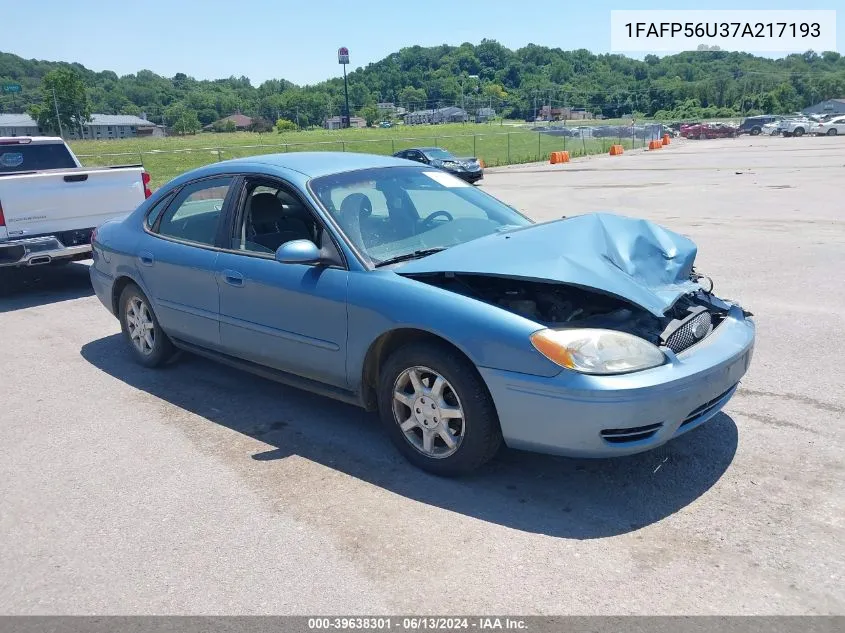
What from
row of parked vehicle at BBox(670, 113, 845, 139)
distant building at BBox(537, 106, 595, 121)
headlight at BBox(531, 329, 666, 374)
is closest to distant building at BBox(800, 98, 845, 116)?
row of parked vehicle at BBox(670, 113, 845, 139)

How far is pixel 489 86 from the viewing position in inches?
6270

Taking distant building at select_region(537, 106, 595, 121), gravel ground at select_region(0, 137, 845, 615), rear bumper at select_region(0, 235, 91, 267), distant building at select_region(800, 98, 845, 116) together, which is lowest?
gravel ground at select_region(0, 137, 845, 615)

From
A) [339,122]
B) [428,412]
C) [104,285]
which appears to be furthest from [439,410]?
[339,122]

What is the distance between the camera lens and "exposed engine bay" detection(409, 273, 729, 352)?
12.3 feet

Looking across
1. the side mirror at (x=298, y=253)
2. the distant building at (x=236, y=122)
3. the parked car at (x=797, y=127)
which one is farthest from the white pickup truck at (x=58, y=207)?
the distant building at (x=236, y=122)

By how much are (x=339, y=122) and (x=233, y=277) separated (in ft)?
392

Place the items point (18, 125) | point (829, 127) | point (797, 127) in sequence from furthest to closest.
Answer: point (18, 125) → point (797, 127) → point (829, 127)

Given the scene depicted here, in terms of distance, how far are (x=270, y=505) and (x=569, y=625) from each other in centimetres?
165

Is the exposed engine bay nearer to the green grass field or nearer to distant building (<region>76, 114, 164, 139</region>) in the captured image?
the green grass field

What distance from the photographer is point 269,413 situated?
16.3ft

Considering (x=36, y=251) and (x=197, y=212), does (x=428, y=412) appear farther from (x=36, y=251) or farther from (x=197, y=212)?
(x=36, y=251)

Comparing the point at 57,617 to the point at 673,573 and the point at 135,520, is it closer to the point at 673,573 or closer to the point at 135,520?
the point at 135,520

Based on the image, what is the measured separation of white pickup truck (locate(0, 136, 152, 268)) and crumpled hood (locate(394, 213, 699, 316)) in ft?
19.5

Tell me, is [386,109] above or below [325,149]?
above
